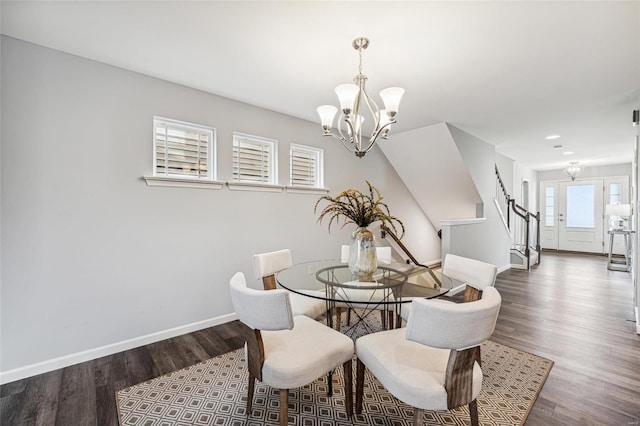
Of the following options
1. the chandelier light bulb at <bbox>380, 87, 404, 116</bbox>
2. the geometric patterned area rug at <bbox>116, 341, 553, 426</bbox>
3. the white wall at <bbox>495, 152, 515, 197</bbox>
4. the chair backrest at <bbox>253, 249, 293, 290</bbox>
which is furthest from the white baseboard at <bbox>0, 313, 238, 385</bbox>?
the white wall at <bbox>495, 152, 515, 197</bbox>

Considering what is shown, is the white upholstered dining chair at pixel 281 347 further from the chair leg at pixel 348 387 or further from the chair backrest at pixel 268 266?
the chair backrest at pixel 268 266

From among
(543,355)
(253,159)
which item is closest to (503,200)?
(543,355)

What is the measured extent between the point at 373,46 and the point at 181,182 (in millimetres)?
2115

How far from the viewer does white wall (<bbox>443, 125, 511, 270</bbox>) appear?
427 centimetres

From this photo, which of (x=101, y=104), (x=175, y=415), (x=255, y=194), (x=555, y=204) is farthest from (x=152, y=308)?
(x=555, y=204)

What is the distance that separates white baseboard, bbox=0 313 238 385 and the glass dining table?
1.23 meters

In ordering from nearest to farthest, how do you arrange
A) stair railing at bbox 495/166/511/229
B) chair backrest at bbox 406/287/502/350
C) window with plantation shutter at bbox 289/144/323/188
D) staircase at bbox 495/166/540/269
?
chair backrest at bbox 406/287/502/350 < window with plantation shutter at bbox 289/144/323/188 < staircase at bbox 495/166/540/269 < stair railing at bbox 495/166/511/229

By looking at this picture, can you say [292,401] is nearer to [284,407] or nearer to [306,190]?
[284,407]

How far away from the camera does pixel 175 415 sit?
173cm

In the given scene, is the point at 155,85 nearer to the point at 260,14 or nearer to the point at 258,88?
the point at 258,88

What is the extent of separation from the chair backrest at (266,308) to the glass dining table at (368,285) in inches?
20.0

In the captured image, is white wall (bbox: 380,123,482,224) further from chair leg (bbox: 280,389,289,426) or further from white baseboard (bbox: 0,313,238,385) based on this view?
chair leg (bbox: 280,389,289,426)

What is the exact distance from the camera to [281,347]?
1608 mm

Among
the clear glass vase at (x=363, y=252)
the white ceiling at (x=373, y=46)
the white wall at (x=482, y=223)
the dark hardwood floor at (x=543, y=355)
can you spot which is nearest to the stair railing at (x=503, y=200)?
the white wall at (x=482, y=223)
